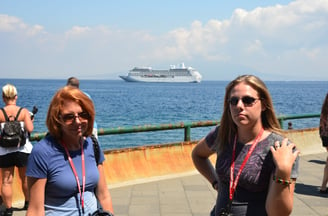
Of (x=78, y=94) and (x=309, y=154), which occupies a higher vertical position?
(x=78, y=94)

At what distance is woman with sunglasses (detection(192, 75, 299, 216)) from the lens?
2.30 metres

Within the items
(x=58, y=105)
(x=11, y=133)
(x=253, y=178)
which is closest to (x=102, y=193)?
(x=58, y=105)

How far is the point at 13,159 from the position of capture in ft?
18.5

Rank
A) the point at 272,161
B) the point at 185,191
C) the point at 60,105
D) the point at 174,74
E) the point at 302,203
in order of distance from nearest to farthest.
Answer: the point at 272,161
the point at 60,105
the point at 302,203
the point at 185,191
the point at 174,74

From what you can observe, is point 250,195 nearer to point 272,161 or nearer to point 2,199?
point 272,161

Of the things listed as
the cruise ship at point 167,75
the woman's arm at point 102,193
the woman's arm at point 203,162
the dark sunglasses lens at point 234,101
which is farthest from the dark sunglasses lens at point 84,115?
the cruise ship at point 167,75

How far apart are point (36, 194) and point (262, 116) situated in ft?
4.75

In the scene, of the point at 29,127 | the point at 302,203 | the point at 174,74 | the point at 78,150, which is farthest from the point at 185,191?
the point at 174,74

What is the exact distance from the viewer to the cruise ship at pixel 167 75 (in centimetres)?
17650

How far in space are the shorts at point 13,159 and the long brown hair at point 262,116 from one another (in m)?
3.63

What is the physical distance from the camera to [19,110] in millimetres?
5652

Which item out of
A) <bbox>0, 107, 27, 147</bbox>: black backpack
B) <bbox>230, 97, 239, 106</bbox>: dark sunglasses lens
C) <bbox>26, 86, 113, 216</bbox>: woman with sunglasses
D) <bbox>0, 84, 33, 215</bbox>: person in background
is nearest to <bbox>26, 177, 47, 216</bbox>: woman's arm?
<bbox>26, 86, 113, 216</bbox>: woman with sunglasses

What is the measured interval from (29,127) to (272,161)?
3977 millimetres

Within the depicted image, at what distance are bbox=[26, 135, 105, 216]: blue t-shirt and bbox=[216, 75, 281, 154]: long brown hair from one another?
0.89 meters
